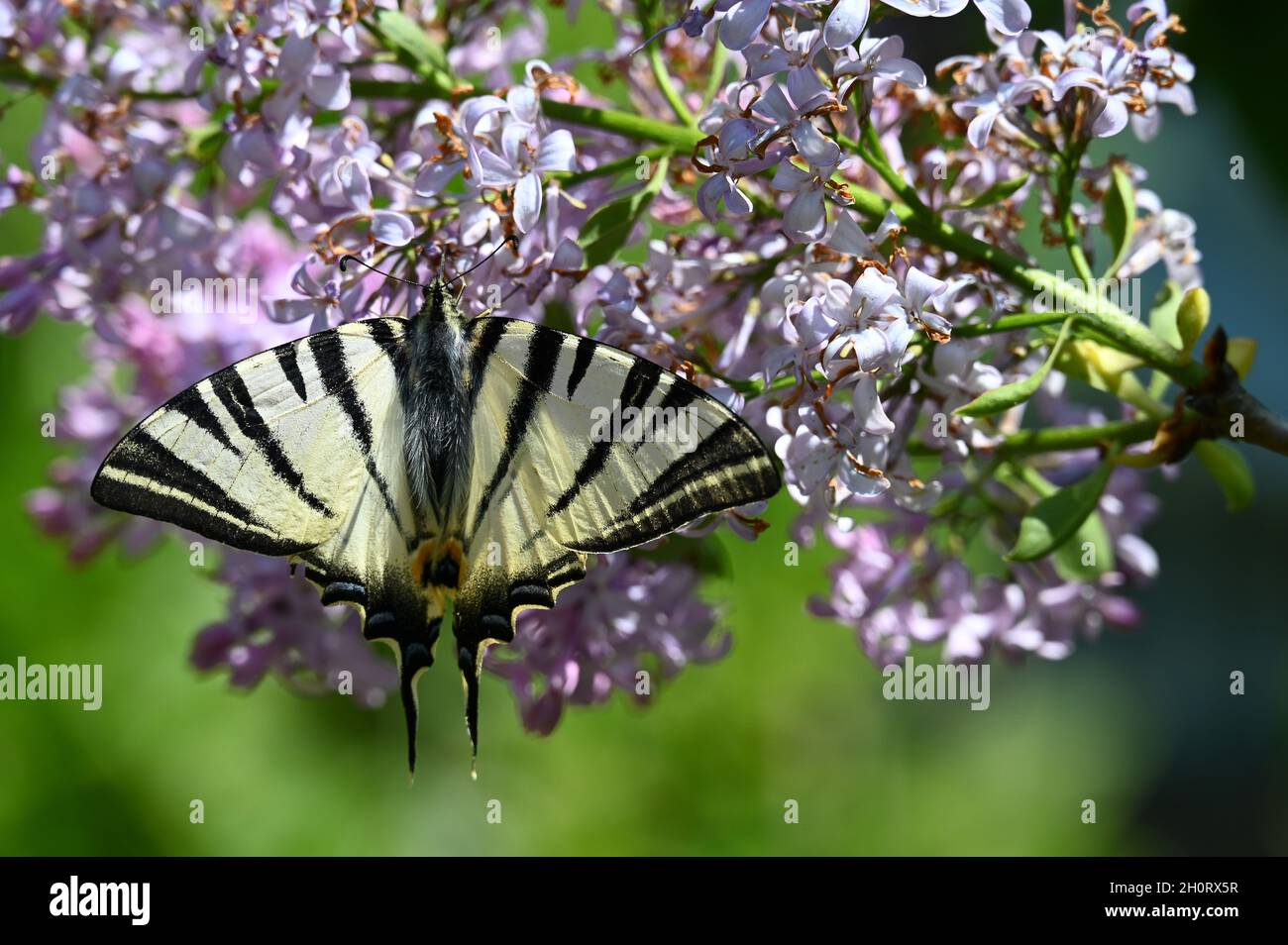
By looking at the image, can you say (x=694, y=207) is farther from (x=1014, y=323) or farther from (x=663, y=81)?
(x=1014, y=323)

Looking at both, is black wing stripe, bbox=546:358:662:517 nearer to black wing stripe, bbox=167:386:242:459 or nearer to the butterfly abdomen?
the butterfly abdomen

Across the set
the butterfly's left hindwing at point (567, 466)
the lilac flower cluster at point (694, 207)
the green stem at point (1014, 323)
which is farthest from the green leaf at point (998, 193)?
the butterfly's left hindwing at point (567, 466)

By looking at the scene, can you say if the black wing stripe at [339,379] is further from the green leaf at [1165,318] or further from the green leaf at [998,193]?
the green leaf at [1165,318]

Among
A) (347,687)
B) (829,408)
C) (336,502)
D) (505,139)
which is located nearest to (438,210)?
(505,139)

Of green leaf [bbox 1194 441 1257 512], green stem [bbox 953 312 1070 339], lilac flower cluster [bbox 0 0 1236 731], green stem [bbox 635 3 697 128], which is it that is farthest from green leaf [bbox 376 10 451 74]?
green leaf [bbox 1194 441 1257 512]

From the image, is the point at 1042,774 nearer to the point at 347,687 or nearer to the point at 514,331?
the point at 347,687

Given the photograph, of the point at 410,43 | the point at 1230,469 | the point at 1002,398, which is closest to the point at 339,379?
the point at 410,43
